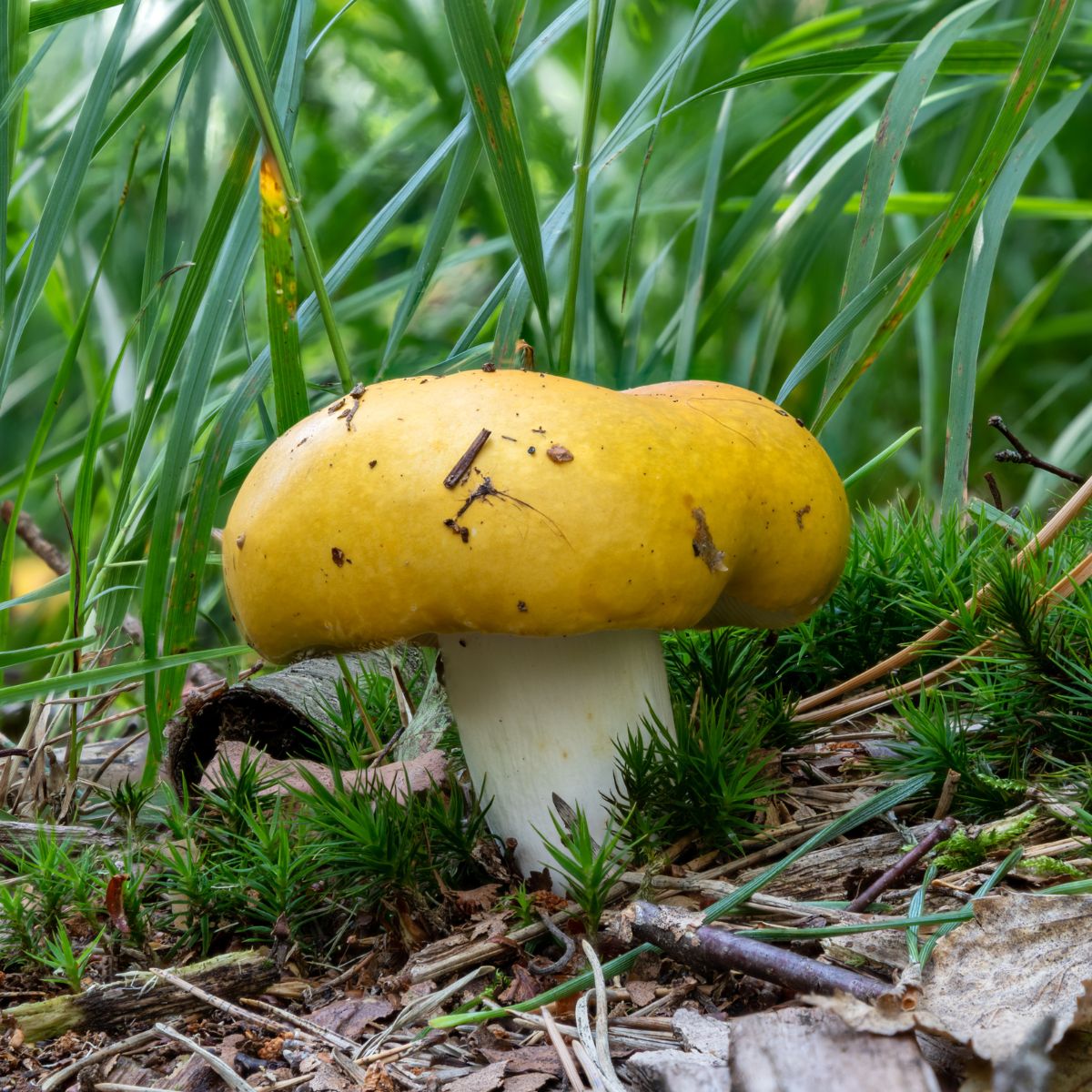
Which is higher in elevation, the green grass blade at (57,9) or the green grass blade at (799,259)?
the green grass blade at (57,9)

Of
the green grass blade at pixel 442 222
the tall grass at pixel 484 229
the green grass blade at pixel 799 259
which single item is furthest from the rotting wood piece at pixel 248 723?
the green grass blade at pixel 799 259

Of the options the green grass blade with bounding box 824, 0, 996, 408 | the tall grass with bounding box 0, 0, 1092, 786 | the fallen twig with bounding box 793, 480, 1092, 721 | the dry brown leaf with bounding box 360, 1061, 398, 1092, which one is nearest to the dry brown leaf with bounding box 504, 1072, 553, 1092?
the dry brown leaf with bounding box 360, 1061, 398, 1092

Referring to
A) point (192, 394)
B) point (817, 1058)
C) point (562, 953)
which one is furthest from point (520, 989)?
point (192, 394)

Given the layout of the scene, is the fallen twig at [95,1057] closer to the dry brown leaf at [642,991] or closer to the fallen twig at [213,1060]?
the fallen twig at [213,1060]

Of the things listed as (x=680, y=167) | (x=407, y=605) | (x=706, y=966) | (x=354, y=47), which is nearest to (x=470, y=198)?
(x=680, y=167)

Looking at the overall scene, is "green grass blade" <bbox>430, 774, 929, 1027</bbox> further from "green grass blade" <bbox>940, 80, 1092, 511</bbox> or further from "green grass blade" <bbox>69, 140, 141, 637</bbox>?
"green grass blade" <bbox>69, 140, 141, 637</bbox>

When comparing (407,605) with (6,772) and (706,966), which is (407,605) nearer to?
(706,966)
